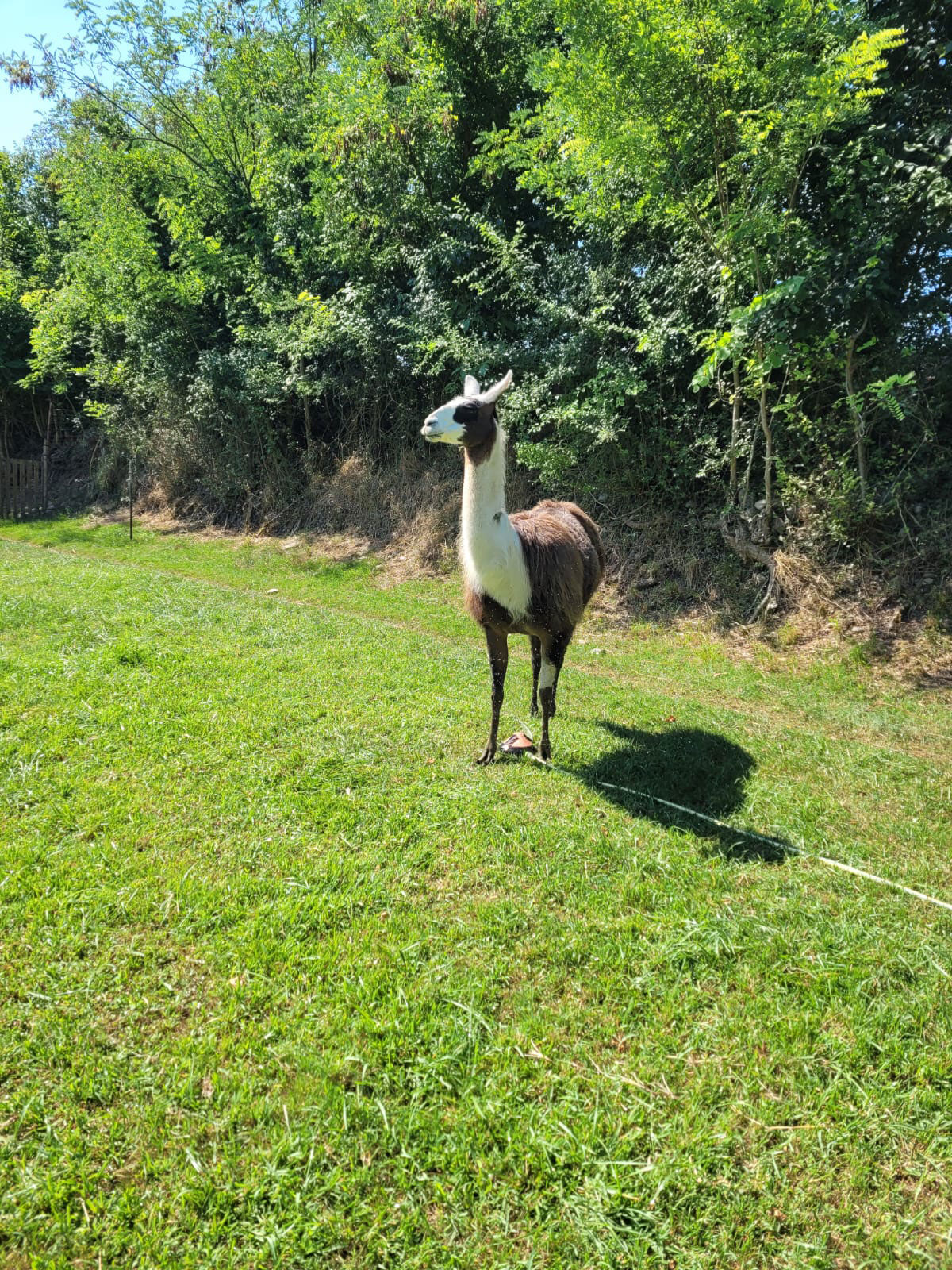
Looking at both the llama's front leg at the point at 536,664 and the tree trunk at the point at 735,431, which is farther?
the tree trunk at the point at 735,431

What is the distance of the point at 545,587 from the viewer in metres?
4.64

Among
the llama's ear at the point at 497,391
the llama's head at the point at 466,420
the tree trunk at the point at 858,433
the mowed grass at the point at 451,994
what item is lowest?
the mowed grass at the point at 451,994

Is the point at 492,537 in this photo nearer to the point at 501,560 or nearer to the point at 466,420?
the point at 501,560

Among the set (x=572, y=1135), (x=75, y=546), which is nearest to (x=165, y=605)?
(x=572, y=1135)

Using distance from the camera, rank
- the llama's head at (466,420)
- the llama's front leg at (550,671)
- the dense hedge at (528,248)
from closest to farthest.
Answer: the llama's head at (466,420) < the llama's front leg at (550,671) < the dense hedge at (528,248)

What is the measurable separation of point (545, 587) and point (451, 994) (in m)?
2.88

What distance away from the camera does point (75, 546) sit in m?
16.3

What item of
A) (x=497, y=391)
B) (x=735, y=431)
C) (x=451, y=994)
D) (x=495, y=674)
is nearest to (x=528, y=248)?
(x=735, y=431)

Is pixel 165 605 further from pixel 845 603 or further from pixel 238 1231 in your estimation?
pixel 845 603

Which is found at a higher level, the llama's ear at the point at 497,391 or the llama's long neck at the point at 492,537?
the llama's ear at the point at 497,391

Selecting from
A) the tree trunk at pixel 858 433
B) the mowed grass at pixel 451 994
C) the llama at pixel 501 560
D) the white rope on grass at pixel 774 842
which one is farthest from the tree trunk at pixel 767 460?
the white rope on grass at pixel 774 842

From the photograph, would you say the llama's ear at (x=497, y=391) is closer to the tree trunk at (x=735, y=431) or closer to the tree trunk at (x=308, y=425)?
the tree trunk at (x=735, y=431)

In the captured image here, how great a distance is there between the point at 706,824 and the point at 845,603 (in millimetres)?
5733

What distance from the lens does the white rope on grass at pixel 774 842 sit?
10.7 ft
